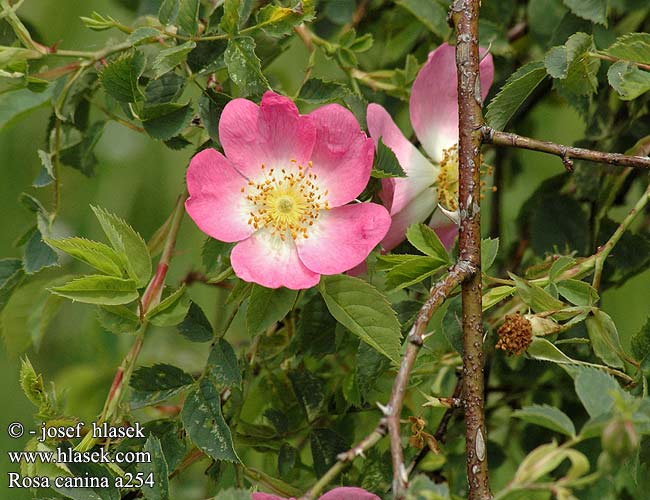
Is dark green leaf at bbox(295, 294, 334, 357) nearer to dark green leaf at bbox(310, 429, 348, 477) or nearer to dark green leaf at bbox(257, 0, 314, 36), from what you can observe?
dark green leaf at bbox(310, 429, 348, 477)

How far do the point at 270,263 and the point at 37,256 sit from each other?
251mm

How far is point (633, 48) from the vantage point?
73cm

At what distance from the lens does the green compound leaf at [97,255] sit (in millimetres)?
694

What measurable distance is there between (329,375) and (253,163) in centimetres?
25

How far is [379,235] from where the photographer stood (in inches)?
27.5

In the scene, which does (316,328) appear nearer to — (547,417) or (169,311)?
(169,311)

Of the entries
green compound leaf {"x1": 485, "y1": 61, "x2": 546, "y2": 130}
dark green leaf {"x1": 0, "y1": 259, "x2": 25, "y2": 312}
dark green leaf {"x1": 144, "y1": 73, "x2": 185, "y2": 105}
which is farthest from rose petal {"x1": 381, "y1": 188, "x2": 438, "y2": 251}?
dark green leaf {"x1": 0, "y1": 259, "x2": 25, "y2": 312}

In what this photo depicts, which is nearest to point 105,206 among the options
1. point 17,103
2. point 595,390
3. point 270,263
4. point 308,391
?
point 17,103

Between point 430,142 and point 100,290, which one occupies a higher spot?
point 430,142

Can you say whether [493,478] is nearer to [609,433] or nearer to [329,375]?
[329,375]

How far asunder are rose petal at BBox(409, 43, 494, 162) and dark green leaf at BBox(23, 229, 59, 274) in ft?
1.13

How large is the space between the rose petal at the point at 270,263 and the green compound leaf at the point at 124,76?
0.15 metres

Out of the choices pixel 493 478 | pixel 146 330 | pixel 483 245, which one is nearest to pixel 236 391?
pixel 146 330

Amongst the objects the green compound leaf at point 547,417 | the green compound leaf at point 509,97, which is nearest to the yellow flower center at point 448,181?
the green compound leaf at point 509,97
